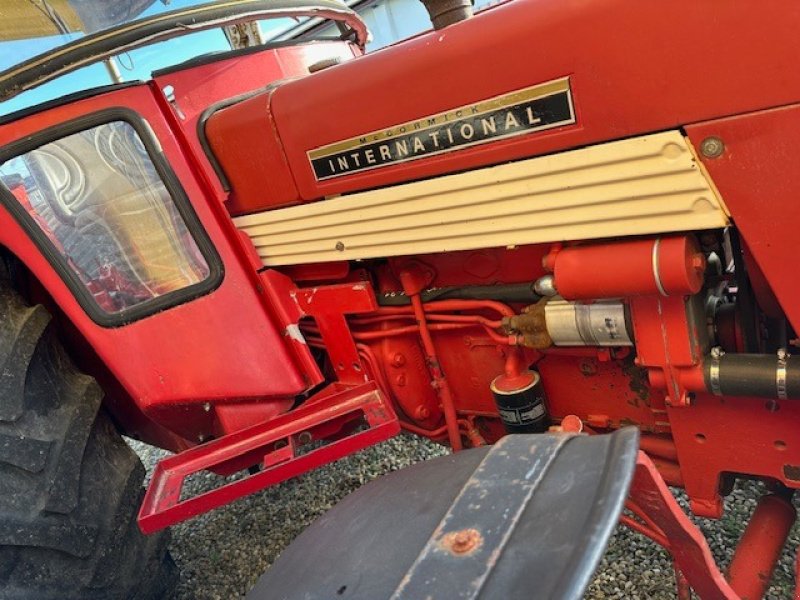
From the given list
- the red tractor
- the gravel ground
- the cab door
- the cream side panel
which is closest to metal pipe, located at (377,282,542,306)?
the red tractor

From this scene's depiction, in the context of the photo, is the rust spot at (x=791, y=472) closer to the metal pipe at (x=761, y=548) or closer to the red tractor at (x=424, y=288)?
the red tractor at (x=424, y=288)

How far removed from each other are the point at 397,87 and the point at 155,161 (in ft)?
2.24

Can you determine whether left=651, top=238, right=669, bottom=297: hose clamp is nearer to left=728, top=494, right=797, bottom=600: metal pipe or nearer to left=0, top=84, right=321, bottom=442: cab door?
left=728, top=494, right=797, bottom=600: metal pipe

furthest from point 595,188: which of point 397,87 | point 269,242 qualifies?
point 269,242

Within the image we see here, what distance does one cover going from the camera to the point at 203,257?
1.66 metres

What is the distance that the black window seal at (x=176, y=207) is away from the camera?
1538 mm

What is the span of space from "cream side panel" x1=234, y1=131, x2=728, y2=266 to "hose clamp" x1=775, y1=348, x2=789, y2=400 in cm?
26

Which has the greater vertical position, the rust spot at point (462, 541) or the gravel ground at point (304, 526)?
the rust spot at point (462, 541)

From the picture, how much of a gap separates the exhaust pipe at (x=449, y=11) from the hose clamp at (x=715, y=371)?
2.50 feet

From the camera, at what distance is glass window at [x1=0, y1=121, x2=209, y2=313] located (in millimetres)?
1571

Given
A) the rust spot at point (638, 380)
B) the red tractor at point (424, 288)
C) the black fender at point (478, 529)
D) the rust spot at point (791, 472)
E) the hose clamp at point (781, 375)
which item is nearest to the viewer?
the black fender at point (478, 529)

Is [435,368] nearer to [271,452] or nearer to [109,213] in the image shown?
[271,452]

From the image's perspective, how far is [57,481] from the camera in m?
1.59

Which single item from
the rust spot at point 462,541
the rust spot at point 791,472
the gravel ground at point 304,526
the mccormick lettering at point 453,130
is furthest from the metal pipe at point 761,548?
the mccormick lettering at point 453,130
